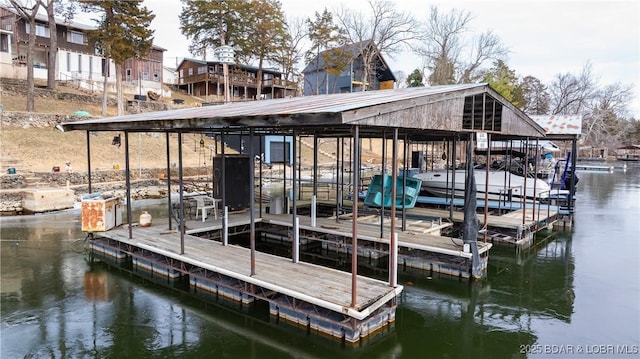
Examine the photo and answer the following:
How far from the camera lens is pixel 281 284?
6469 mm

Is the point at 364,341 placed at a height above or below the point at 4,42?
below

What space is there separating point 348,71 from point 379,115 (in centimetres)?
3644

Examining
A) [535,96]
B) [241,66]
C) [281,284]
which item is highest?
[241,66]

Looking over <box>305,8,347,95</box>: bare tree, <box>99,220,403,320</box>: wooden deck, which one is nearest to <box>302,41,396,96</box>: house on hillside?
<box>305,8,347,95</box>: bare tree

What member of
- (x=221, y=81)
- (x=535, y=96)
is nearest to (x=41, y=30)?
(x=221, y=81)

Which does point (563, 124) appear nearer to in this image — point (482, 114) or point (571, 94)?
point (482, 114)

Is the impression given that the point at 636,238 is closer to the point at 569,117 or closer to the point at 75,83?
the point at 569,117

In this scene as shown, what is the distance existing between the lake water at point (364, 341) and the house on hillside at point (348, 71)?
27133 mm

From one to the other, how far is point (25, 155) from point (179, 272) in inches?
619

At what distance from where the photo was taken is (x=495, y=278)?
888 cm

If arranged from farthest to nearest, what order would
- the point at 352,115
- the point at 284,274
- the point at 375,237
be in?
the point at 375,237, the point at 284,274, the point at 352,115

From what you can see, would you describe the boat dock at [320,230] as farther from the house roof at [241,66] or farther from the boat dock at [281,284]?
the house roof at [241,66]

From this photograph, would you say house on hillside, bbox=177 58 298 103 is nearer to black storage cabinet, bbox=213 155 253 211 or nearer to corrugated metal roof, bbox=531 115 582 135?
corrugated metal roof, bbox=531 115 582 135

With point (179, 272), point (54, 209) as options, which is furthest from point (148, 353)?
point (54, 209)
